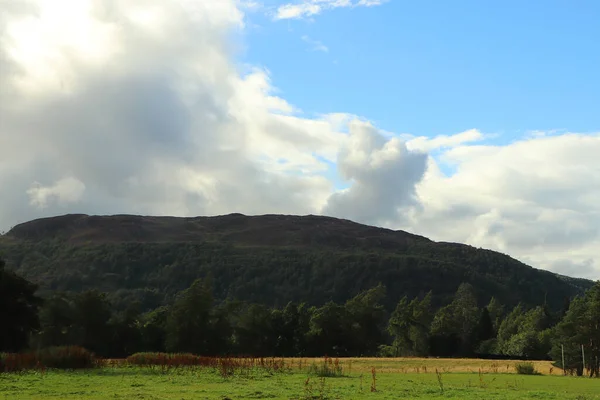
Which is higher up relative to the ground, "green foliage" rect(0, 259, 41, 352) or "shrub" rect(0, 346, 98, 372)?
"green foliage" rect(0, 259, 41, 352)

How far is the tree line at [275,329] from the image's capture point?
7800 centimetres

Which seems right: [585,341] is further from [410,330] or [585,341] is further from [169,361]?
[410,330]

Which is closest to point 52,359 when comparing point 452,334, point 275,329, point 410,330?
point 275,329

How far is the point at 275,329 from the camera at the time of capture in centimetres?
11756

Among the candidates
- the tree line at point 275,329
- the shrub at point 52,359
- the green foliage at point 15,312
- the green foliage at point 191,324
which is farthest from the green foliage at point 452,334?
the shrub at point 52,359

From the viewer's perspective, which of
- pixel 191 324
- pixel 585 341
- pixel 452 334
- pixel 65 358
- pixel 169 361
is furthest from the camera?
pixel 452 334

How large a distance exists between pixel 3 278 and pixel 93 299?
96.7 feet

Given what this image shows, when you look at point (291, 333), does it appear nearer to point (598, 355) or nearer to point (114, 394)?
point (598, 355)

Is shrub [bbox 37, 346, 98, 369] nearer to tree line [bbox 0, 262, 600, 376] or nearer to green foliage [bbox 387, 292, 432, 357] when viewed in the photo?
tree line [bbox 0, 262, 600, 376]

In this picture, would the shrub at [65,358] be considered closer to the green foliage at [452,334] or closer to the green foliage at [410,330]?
the green foliage at [410,330]

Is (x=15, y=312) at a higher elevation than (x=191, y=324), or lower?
higher

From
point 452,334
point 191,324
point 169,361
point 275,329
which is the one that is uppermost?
point 191,324

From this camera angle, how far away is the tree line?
7800 centimetres

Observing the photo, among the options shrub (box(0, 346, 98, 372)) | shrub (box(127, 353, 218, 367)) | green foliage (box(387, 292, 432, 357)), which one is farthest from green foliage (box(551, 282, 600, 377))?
shrub (box(0, 346, 98, 372))
